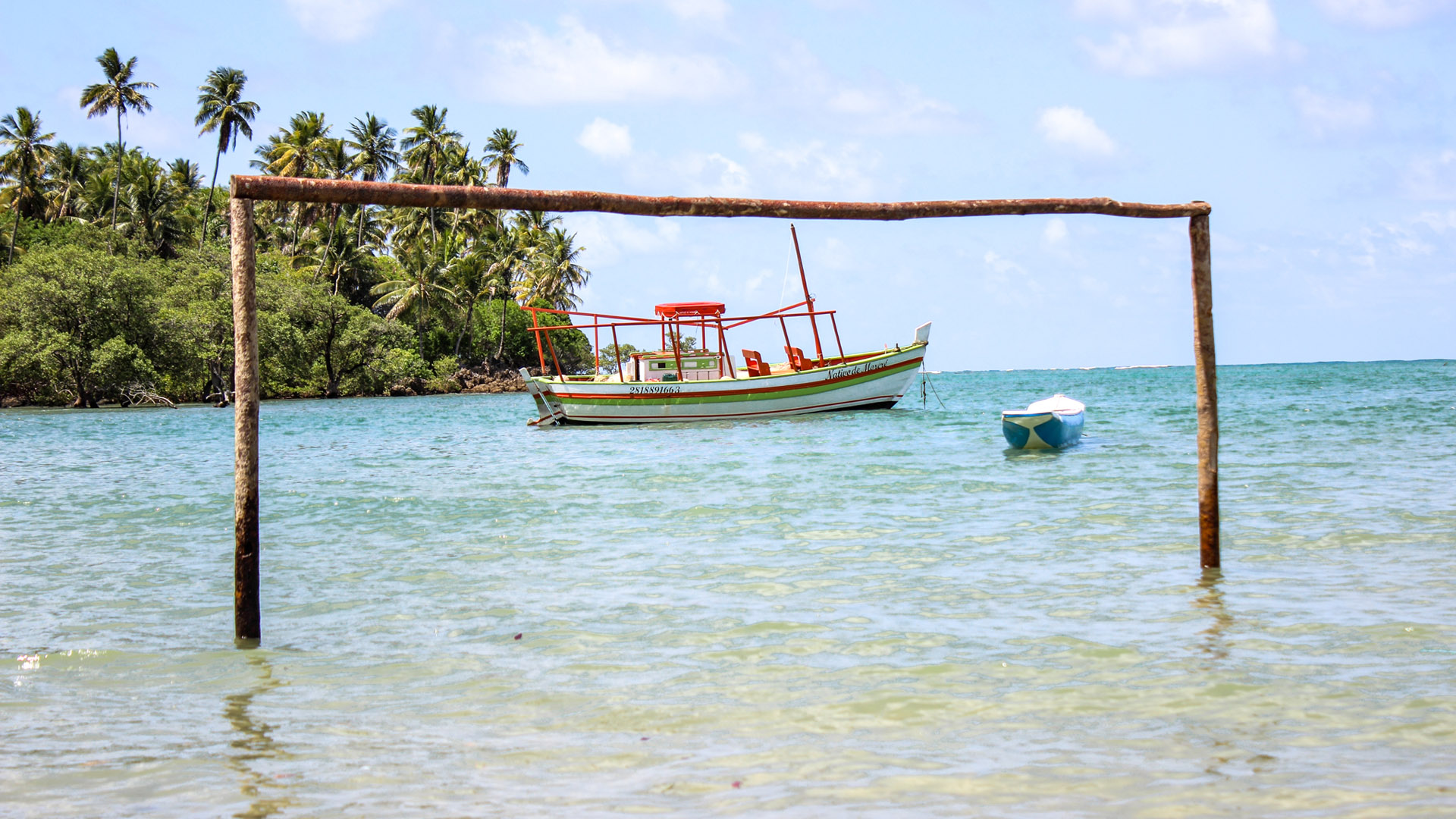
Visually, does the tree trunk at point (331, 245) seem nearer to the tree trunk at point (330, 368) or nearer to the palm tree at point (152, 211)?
the tree trunk at point (330, 368)

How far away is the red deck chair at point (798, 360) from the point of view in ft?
104

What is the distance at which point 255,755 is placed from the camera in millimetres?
4145

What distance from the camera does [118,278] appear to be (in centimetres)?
4347

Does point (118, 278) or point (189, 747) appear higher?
point (118, 278)

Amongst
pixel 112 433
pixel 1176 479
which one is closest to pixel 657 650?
pixel 1176 479

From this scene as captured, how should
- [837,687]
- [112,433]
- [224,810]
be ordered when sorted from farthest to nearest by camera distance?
[112,433]
[837,687]
[224,810]

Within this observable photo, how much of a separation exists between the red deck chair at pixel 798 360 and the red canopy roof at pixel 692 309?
2.68m

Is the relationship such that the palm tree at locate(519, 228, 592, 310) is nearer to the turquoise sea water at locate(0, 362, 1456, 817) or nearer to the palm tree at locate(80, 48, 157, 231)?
the palm tree at locate(80, 48, 157, 231)

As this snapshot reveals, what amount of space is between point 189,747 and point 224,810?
819mm

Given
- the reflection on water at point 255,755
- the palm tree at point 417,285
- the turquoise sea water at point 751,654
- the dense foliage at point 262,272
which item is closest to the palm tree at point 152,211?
the dense foliage at point 262,272

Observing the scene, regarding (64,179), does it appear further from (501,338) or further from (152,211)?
(501,338)

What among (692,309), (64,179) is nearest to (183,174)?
(64,179)

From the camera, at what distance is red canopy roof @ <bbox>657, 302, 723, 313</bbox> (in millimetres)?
29844

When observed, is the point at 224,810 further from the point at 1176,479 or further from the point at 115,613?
the point at 1176,479
